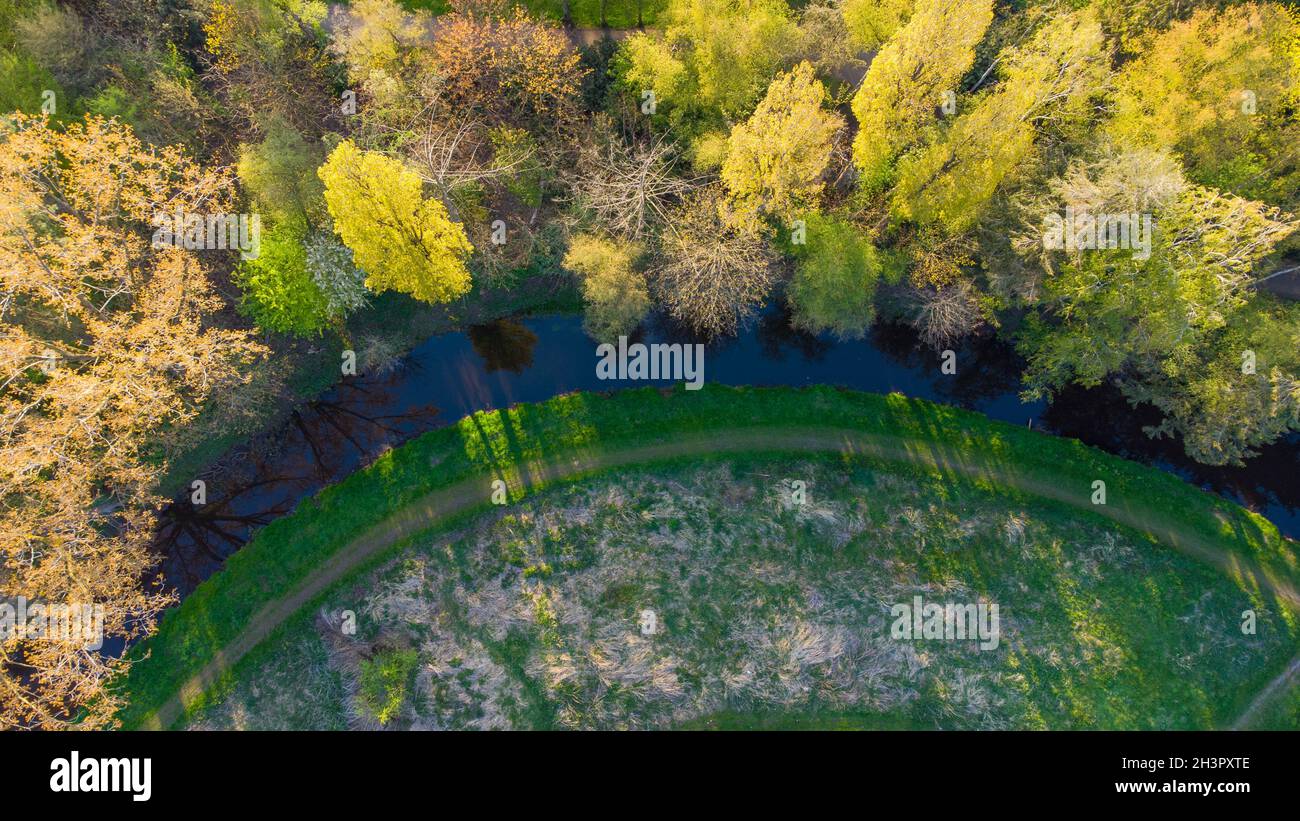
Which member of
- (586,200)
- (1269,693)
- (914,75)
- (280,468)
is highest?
(914,75)

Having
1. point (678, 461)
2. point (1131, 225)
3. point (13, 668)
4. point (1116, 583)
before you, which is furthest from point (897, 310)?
point (13, 668)

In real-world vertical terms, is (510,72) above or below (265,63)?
below

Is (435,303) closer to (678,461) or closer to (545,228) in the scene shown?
(545,228)

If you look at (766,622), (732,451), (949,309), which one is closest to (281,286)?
(732,451)

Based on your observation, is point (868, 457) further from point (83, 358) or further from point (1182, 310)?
point (83, 358)

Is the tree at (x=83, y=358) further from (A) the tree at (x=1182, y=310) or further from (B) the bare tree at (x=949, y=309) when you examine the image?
(A) the tree at (x=1182, y=310)

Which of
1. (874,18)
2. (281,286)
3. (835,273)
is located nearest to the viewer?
(281,286)

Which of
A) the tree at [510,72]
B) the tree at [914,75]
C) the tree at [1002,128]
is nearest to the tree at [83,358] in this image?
the tree at [510,72]
